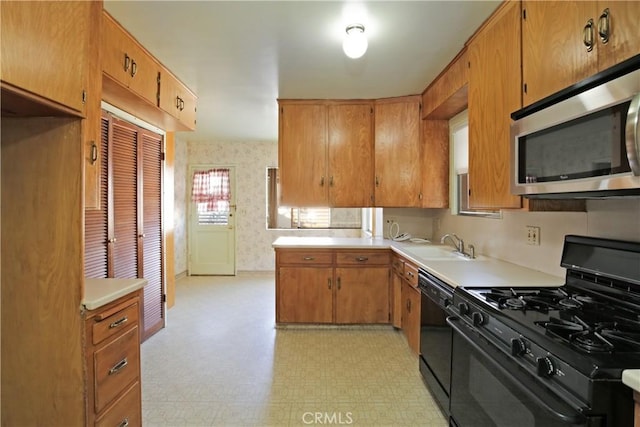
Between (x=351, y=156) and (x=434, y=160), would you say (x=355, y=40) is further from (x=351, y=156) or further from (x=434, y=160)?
(x=434, y=160)

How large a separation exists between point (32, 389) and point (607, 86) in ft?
8.32

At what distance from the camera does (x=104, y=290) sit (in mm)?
1640

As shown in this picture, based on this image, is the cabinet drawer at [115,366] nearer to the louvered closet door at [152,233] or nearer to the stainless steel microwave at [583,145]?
the louvered closet door at [152,233]

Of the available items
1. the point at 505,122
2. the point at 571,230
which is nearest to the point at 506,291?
the point at 571,230

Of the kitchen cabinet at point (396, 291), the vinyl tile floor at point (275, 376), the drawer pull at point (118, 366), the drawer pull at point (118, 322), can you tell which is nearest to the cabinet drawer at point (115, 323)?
the drawer pull at point (118, 322)

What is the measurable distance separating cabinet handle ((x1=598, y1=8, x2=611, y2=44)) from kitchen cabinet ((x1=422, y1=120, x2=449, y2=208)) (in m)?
2.30

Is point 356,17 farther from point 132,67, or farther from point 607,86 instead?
point 132,67

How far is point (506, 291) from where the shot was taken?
1589 mm

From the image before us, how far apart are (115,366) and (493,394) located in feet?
5.62

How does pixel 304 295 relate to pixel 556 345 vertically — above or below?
below

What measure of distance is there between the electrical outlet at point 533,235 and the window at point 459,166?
100 centimetres

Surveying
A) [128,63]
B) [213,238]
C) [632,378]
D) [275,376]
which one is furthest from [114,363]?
[213,238]

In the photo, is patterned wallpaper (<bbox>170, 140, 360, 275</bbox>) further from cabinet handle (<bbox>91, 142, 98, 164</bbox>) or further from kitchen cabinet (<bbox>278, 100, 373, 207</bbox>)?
cabinet handle (<bbox>91, 142, 98, 164</bbox>)

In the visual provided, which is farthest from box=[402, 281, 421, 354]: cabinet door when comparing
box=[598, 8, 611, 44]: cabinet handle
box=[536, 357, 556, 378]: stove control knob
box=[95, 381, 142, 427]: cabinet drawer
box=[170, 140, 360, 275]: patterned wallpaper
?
box=[170, 140, 360, 275]: patterned wallpaper
